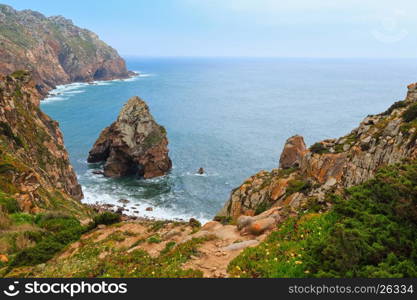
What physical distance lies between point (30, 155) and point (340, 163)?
48460 mm

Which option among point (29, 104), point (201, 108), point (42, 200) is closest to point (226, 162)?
point (29, 104)

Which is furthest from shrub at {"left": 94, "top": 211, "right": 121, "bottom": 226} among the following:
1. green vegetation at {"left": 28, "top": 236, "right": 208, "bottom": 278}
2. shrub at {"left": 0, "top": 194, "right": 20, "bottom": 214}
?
shrub at {"left": 0, "top": 194, "right": 20, "bottom": 214}

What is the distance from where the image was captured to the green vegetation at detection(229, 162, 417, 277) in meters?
8.86

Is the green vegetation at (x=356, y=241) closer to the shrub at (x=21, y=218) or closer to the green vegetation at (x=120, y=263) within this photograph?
the green vegetation at (x=120, y=263)

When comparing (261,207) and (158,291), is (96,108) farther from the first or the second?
(158,291)

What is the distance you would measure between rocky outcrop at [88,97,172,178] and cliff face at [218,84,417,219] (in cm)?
4843

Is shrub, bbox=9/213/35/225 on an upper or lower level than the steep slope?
lower

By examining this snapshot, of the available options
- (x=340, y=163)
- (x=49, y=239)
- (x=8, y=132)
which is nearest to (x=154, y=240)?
(x=49, y=239)

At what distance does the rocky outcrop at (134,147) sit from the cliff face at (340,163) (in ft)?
159

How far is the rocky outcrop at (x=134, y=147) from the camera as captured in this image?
85.8 m

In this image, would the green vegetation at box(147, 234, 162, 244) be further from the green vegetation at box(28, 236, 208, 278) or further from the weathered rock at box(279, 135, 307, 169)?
the weathered rock at box(279, 135, 307, 169)

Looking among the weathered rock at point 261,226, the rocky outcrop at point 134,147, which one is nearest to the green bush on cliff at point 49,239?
the weathered rock at point 261,226

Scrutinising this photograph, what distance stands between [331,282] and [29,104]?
71.9 metres

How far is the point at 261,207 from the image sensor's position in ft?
112
